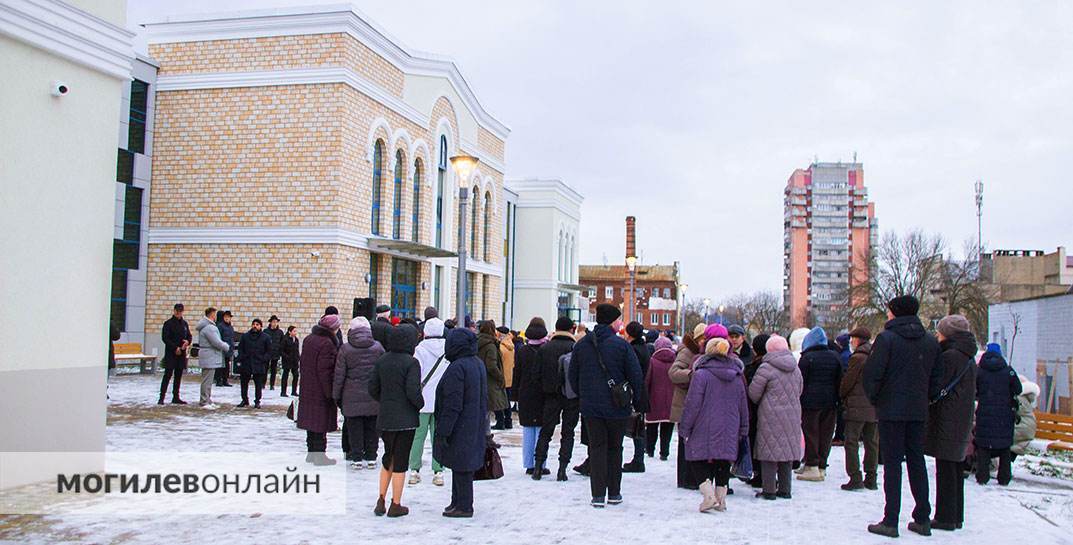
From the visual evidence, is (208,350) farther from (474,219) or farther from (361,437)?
(474,219)

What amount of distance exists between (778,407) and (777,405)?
0.9 inches

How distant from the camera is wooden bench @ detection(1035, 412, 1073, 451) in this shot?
12.1 meters

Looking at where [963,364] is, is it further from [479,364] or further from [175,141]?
[175,141]

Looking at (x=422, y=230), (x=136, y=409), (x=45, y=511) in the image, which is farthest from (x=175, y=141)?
(x=45, y=511)

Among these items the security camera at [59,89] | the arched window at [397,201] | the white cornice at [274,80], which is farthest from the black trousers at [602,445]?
the arched window at [397,201]

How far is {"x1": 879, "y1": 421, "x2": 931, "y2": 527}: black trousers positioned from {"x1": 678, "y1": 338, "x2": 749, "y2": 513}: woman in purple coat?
1.28 metres

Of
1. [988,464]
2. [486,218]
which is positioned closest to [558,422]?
[988,464]

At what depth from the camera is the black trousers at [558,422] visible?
9.42 meters

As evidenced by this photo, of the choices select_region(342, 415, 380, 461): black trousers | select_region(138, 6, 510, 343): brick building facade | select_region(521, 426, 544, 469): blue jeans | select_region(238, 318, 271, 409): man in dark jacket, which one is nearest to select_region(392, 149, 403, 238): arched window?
select_region(138, 6, 510, 343): brick building facade

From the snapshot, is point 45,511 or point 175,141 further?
point 175,141

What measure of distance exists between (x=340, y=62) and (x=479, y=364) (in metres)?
17.8

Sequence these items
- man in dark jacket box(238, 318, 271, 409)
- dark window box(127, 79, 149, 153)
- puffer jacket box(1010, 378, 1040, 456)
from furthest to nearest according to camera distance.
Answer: dark window box(127, 79, 149, 153)
man in dark jacket box(238, 318, 271, 409)
puffer jacket box(1010, 378, 1040, 456)

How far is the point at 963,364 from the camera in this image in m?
7.49

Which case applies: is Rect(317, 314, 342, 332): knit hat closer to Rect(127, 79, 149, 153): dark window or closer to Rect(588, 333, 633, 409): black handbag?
Rect(588, 333, 633, 409): black handbag
